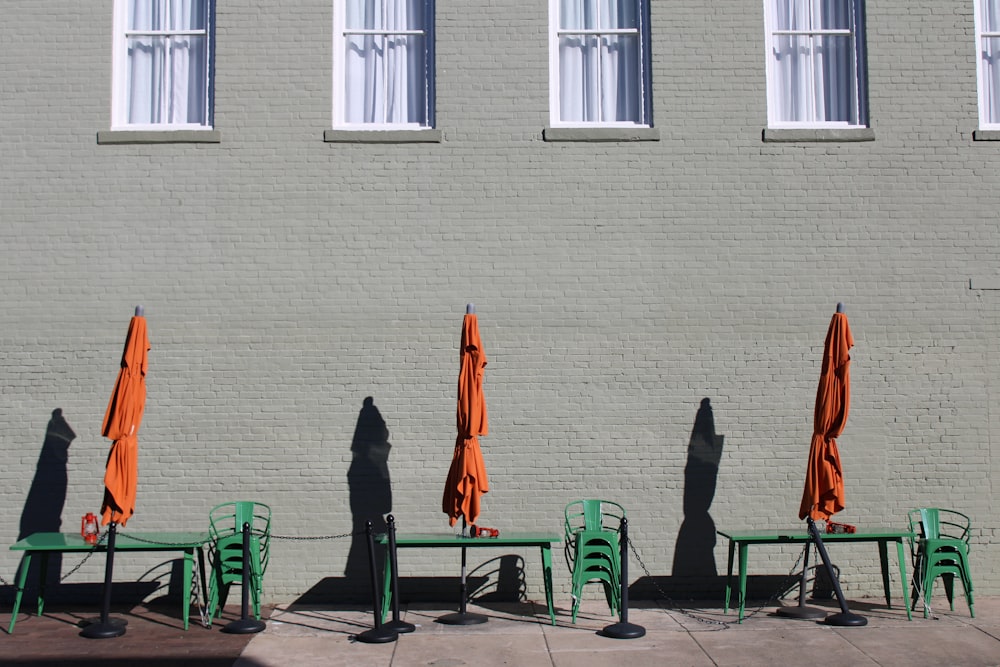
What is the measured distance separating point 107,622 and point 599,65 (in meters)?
7.32

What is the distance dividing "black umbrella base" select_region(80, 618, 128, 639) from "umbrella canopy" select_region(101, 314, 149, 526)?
860 millimetres

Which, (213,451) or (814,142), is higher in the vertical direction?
(814,142)

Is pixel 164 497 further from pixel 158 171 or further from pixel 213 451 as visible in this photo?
pixel 158 171

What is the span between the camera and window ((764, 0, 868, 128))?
10.5 meters

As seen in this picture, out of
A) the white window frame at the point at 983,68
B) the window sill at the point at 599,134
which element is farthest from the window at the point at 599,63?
the white window frame at the point at 983,68

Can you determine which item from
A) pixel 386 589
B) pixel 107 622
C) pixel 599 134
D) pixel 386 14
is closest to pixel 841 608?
pixel 386 589

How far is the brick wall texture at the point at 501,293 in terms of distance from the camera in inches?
388

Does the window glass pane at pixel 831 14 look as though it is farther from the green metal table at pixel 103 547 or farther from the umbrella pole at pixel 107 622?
the umbrella pole at pixel 107 622

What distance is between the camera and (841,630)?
8500mm

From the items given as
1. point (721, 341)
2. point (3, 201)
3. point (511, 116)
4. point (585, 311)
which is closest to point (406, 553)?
point (585, 311)

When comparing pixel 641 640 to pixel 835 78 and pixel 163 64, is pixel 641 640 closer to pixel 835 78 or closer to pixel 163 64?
pixel 835 78

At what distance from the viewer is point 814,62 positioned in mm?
10578

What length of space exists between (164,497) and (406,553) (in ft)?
8.14

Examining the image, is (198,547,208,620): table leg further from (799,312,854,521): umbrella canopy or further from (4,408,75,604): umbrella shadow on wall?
(799,312,854,521): umbrella canopy
